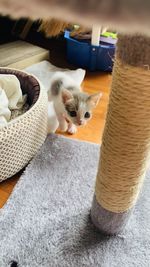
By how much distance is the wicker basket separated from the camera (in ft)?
3.34

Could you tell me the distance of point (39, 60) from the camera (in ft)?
6.19

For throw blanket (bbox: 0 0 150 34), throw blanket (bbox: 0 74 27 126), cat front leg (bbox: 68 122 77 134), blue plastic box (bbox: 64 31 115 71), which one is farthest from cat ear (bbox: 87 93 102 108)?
throw blanket (bbox: 0 0 150 34)

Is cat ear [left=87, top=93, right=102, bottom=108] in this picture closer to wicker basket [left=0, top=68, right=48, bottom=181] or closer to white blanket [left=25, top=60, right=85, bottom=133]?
wicker basket [left=0, top=68, right=48, bottom=181]

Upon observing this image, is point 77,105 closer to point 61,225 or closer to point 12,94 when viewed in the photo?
point 12,94

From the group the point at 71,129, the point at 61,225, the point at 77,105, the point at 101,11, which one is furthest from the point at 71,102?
the point at 101,11

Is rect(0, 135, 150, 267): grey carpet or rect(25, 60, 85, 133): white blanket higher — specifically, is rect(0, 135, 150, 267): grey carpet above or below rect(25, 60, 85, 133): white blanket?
below

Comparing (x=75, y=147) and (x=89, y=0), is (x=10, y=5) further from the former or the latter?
(x=75, y=147)

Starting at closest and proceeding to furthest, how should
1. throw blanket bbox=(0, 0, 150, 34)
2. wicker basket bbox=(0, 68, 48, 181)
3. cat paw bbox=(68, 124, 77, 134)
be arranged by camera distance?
throw blanket bbox=(0, 0, 150, 34) → wicker basket bbox=(0, 68, 48, 181) → cat paw bbox=(68, 124, 77, 134)

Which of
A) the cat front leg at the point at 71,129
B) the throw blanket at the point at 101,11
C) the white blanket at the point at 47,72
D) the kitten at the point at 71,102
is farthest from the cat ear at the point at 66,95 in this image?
the throw blanket at the point at 101,11

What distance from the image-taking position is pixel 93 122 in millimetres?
1467

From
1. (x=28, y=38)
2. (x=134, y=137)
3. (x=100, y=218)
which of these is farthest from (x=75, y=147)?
(x=28, y=38)

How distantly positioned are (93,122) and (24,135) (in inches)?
19.0

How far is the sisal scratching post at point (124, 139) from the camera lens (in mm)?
620

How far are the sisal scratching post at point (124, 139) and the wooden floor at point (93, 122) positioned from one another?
0.35 m
